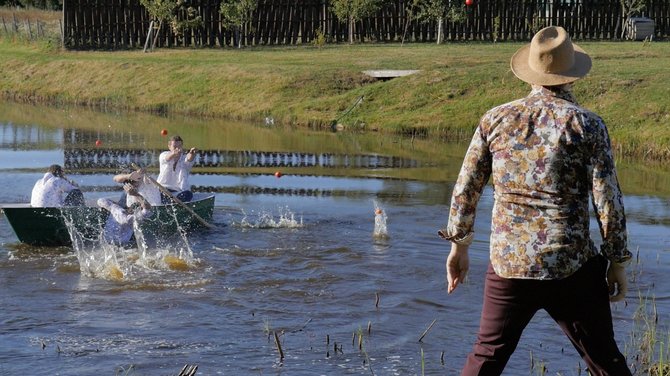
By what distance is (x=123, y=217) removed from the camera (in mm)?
14367

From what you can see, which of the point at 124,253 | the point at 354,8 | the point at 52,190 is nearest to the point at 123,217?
the point at 124,253

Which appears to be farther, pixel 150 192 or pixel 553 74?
pixel 150 192

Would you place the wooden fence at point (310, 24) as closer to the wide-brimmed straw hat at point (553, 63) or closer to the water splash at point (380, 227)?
the water splash at point (380, 227)

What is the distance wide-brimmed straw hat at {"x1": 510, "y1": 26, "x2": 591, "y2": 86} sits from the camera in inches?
234

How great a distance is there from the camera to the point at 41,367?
361 inches

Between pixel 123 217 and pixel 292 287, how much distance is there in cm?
305

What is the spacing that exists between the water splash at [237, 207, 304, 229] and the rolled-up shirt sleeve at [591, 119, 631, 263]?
34.7ft

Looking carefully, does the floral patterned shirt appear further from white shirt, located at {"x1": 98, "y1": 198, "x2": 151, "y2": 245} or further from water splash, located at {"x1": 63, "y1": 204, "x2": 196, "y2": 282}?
white shirt, located at {"x1": 98, "y1": 198, "x2": 151, "y2": 245}

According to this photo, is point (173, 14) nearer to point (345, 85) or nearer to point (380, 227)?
point (345, 85)

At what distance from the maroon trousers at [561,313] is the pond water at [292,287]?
2.15 m

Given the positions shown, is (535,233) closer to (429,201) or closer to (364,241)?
(364,241)

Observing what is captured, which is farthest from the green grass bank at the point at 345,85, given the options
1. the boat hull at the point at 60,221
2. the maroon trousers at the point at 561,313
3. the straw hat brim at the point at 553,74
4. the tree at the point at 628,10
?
the maroon trousers at the point at 561,313

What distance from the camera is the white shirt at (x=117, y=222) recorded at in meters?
14.4

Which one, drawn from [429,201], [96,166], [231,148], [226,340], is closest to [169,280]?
[226,340]
